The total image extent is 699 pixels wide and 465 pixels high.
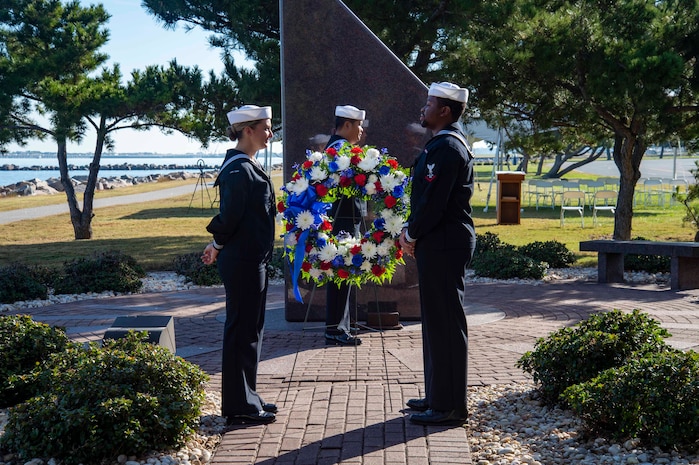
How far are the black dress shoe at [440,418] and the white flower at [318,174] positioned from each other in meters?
2.21

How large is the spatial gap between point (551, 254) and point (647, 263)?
143 centimetres

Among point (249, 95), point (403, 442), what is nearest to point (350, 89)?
→ point (403, 442)

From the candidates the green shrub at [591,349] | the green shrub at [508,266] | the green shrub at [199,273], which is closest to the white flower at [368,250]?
the green shrub at [591,349]

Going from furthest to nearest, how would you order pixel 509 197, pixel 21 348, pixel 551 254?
pixel 509 197 < pixel 551 254 < pixel 21 348

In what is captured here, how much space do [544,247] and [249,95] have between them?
5932 mm

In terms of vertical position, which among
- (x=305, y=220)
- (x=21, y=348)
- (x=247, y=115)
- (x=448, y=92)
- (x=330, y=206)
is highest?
(x=448, y=92)

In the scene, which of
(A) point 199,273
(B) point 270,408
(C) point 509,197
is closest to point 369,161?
(B) point 270,408

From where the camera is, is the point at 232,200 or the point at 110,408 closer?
the point at 110,408

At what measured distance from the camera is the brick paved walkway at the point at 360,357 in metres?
4.48

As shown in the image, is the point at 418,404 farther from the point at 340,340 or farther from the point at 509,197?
the point at 509,197

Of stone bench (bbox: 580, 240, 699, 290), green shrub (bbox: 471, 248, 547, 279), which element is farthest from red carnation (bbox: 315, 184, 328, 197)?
stone bench (bbox: 580, 240, 699, 290)

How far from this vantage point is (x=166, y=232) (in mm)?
18406

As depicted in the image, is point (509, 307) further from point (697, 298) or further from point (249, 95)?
point (249, 95)

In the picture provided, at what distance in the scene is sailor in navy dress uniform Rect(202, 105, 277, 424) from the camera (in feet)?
15.3
